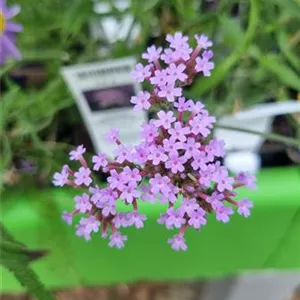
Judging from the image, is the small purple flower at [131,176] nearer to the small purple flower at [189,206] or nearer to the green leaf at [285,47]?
the small purple flower at [189,206]

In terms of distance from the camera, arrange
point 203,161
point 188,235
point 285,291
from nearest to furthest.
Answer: point 203,161 < point 188,235 < point 285,291

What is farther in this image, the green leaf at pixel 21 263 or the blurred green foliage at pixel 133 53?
the blurred green foliage at pixel 133 53

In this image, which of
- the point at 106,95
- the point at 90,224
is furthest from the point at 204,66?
the point at 106,95

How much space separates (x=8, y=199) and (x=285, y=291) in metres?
0.40

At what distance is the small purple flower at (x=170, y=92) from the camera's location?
354mm

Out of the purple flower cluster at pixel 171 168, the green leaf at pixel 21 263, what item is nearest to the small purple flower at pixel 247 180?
the purple flower cluster at pixel 171 168

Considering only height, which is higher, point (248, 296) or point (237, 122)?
point (237, 122)

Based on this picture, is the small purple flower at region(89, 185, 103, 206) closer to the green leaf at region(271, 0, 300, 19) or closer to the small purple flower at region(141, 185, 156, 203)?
the small purple flower at region(141, 185, 156, 203)

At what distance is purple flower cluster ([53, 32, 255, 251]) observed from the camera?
1.14 ft

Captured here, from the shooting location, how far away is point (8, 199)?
0.56 m

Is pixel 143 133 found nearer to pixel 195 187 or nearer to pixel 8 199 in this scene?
pixel 195 187

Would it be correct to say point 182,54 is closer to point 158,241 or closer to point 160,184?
point 160,184

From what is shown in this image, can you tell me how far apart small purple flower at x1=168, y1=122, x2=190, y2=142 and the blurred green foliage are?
169mm

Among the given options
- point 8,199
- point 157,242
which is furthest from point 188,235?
point 8,199
